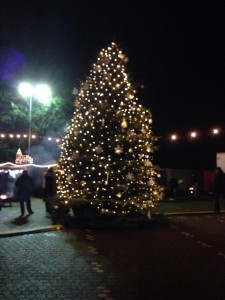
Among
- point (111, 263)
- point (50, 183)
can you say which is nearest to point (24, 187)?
point (50, 183)

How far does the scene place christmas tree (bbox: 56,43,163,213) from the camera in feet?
47.8

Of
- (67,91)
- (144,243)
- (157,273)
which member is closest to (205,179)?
(67,91)

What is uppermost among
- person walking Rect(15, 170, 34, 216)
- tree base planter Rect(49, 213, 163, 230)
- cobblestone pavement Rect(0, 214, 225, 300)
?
person walking Rect(15, 170, 34, 216)

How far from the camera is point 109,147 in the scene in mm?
14797

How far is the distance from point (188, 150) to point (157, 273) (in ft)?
102

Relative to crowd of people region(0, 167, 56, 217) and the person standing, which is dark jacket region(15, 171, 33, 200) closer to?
crowd of people region(0, 167, 56, 217)

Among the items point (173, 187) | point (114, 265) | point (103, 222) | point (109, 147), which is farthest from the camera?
point (173, 187)

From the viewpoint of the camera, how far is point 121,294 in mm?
6871

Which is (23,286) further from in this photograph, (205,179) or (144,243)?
(205,179)

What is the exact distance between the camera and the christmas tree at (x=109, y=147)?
14.6 metres

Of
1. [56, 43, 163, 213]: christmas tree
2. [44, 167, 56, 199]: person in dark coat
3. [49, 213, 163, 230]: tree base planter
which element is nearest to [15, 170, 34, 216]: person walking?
[44, 167, 56, 199]: person in dark coat

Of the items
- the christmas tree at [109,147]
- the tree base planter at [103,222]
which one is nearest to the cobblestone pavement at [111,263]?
the tree base planter at [103,222]

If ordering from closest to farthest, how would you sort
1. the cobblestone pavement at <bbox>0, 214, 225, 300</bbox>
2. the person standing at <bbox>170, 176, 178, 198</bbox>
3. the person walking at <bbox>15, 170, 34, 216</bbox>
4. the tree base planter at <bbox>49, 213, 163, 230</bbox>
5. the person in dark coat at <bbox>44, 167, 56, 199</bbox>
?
the cobblestone pavement at <bbox>0, 214, 225, 300</bbox> → the tree base planter at <bbox>49, 213, 163, 230</bbox> → the person walking at <bbox>15, 170, 34, 216</bbox> → the person in dark coat at <bbox>44, 167, 56, 199</bbox> → the person standing at <bbox>170, 176, 178, 198</bbox>

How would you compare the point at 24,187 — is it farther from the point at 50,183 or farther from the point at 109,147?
the point at 109,147
